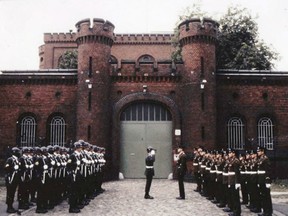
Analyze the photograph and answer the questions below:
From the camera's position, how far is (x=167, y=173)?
2475 cm

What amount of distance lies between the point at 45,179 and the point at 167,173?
12404 millimetres

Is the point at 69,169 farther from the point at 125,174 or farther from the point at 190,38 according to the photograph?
the point at 190,38

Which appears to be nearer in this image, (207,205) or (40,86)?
(207,205)

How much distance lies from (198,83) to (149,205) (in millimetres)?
11363

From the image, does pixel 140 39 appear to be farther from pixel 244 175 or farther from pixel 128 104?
pixel 244 175

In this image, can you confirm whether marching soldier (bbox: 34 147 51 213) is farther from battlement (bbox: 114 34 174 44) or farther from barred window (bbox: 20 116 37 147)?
battlement (bbox: 114 34 174 44)

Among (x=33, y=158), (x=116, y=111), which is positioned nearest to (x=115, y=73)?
(x=116, y=111)

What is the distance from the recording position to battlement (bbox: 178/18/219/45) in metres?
→ 24.4

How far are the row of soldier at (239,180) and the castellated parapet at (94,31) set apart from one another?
1165 centimetres

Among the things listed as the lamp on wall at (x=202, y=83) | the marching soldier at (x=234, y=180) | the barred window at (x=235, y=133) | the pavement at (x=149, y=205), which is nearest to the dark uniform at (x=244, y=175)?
the pavement at (x=149, y=205)

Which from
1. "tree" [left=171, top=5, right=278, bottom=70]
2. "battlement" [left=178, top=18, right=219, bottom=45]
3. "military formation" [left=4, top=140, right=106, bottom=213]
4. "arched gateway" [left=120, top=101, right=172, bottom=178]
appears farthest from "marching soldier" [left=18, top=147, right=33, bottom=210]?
"tree" [left=171, top=5, right=278, bottom=70]

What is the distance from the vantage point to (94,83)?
24.1 m

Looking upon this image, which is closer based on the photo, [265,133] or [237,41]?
[265,133]

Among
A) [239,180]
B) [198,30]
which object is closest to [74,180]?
[239,180]
